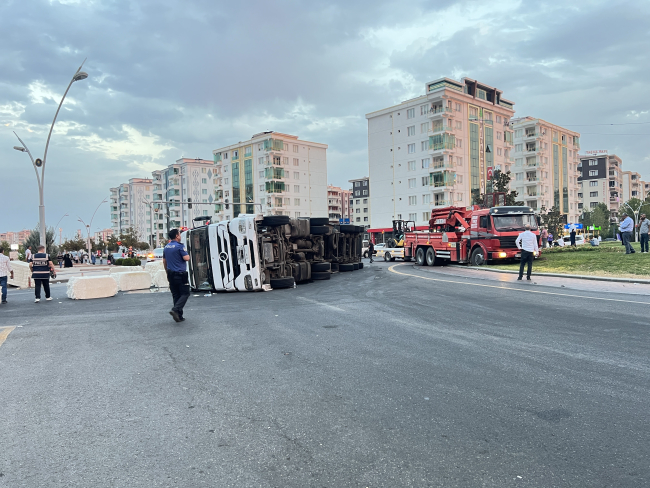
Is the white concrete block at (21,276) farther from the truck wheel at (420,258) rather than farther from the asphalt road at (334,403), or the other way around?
the truck wheel at (420,258)

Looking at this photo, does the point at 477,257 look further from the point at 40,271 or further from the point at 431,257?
the point at 40,271

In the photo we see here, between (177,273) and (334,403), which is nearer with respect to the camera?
(334,403)

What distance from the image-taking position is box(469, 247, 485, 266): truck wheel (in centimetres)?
2316

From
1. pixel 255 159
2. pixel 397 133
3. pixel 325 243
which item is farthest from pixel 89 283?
pixel 255 159

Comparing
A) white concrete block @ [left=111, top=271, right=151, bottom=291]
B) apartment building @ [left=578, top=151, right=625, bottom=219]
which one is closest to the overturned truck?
white concrete block @ [left=111, top=271, right=151, bottom=291]

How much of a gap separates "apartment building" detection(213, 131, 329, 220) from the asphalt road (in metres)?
76.3

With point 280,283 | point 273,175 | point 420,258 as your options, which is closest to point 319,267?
point 280,283

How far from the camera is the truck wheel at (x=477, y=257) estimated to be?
23.2m

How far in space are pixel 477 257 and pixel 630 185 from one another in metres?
147

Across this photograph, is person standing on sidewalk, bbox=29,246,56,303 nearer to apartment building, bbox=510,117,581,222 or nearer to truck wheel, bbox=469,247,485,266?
truck wheel, bbox=469,247,485,266

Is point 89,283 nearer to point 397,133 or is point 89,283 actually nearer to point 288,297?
point 288,297

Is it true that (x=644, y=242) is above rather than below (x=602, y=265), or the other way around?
above

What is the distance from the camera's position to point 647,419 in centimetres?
391

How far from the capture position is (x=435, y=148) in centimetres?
6762
